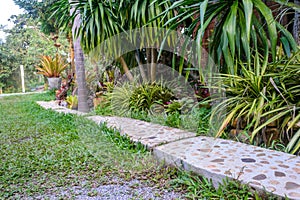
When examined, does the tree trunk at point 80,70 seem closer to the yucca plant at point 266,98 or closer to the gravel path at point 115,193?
the yucca plant at point 266,98

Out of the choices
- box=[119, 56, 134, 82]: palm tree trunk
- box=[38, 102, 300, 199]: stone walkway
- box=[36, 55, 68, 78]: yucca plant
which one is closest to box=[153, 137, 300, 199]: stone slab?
box=[38, 102, 300, 199]: stone walkway

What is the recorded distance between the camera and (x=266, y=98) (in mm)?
1944

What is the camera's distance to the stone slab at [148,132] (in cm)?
223

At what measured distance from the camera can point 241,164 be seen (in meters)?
1.55

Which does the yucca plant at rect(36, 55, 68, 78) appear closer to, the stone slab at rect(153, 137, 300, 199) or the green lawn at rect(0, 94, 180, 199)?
the green lawn at rect(0, 94, 180, 199)

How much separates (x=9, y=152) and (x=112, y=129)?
1.03m

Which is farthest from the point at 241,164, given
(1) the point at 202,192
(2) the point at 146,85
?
(2) the point at 146,85

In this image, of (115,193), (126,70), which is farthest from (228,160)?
(126,70)

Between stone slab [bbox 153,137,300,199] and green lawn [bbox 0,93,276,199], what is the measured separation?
0.22 feet

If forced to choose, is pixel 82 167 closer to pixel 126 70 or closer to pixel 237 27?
pixel 237 27

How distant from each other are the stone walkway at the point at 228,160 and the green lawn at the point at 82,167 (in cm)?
7

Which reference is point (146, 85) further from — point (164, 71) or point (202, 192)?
point (202, 192)

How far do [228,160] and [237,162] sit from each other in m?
0.06

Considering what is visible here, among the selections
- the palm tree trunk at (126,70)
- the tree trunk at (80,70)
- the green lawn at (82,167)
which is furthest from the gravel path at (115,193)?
the tree trunk at (80,70)
